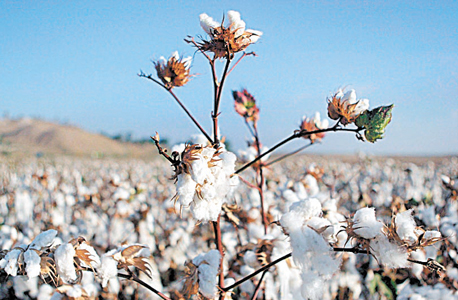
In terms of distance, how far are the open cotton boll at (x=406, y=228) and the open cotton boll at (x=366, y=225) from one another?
0.11 ft

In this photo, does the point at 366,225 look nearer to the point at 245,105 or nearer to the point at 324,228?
the point at 324,228

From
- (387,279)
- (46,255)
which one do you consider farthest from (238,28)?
(387,279)

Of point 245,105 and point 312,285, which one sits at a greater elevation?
point 245,105

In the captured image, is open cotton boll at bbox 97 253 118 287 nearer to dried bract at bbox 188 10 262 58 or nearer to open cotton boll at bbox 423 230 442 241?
dried bract at bbox 188 10 262 58

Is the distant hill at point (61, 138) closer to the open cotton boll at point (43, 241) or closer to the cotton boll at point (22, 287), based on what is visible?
the cotton boll at point (22, 287)

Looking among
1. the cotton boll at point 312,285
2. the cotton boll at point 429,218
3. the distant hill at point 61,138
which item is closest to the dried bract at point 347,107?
the cotton boll at point 312,285

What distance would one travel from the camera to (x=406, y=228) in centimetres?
70

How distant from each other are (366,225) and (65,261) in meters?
0.60

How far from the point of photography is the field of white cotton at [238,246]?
72cm

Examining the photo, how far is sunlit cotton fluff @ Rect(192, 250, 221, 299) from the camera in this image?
3.00 feet

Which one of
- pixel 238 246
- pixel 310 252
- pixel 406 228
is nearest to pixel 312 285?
pixel 310 252

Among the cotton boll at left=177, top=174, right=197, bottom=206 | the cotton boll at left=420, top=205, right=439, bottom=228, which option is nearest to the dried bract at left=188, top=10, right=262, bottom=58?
the cotton boll at left=177, top=174, right=197, bottom=206

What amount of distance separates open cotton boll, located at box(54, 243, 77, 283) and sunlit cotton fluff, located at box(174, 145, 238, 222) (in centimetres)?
25

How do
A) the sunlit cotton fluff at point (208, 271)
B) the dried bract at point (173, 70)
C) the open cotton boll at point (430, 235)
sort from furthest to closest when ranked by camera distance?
1. the dried bract at point (173, 70)
2. the sunlit cotton fluff at point (208, 271)
3. the open cotton boll at point (430, 235)
